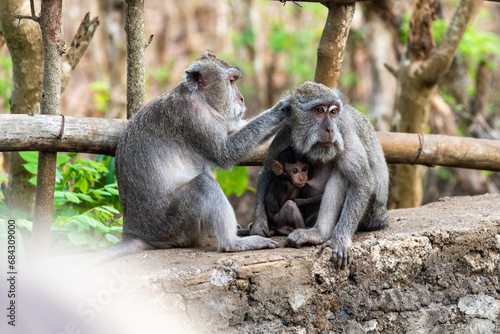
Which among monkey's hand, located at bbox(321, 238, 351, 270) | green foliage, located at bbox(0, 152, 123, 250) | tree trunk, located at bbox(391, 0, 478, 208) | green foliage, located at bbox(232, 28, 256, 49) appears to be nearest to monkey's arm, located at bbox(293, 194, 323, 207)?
monkey's hand, located at bbox(321, 238, 351, 270)

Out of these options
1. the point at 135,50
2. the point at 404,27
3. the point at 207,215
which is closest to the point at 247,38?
the point at 404,27

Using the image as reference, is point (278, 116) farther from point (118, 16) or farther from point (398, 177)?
point (118, 16)

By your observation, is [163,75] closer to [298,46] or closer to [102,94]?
[102,94]

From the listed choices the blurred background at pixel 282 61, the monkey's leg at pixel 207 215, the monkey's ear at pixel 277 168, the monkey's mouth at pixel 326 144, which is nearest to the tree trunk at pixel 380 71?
the blurred background at pixel 282 61

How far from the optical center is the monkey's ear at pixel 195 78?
14.9 ft

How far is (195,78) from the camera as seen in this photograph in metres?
4.59

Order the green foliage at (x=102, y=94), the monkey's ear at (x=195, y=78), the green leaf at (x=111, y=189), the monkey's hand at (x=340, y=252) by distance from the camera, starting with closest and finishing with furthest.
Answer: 1. the monkey's hand at (x=340, y=252)
2. the monkey's ear at (x=195, y=78)
3. the green leaf at (x=111, y=189)
4. the green foliage at (x=102, y=94)

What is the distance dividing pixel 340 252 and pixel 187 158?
1.45 metres

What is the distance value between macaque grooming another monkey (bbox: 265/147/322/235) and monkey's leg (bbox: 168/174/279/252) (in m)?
0.40

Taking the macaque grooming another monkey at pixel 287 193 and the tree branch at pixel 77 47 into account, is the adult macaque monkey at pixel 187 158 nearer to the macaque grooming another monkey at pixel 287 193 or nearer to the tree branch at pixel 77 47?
the macaque grooming another monkey at pixel 287 193

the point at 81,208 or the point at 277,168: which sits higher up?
the point at 277,168

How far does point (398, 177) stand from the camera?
28.4ft

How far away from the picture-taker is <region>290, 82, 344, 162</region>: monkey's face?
4.20 m

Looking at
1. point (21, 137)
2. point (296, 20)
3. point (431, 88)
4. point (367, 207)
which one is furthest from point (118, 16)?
point (296, 20)
